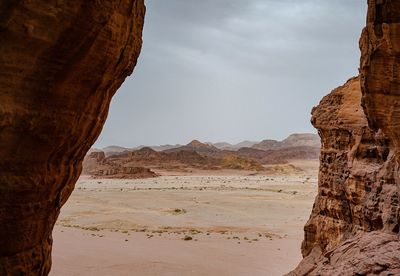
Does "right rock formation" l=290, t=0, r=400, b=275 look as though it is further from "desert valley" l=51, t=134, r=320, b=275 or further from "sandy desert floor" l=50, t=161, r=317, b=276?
"sandy desert floor" l=50, t=161, r=317, b=276

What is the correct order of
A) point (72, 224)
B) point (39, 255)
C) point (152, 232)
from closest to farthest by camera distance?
point (39, 255)
point (152, 232)
point (72, 224)

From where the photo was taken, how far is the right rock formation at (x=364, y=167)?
884 cm

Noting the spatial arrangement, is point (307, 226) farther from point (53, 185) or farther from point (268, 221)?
point (268, 221)

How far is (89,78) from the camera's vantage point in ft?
22.4

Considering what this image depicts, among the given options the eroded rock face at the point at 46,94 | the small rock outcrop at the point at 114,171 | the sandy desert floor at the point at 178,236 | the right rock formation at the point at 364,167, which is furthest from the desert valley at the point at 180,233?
the small rock outcrop at the point at 114,171

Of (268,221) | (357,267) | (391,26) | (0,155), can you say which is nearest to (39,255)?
(0,155)

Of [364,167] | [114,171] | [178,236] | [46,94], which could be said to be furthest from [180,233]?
[114,171]

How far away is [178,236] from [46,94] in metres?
20.3

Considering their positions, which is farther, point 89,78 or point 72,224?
point 72,224

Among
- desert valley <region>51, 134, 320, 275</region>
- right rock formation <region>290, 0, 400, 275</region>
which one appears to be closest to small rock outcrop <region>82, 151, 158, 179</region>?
desert valley <region>51, 134, 320, 275</region>

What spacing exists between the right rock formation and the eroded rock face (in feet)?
17.7

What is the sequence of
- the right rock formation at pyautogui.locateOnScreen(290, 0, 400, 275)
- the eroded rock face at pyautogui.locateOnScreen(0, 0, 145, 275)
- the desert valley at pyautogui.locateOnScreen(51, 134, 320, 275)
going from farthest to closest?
1. the desert valley at pyautogui.locateOnScreen(51, 134, 320, 275)
2. the right rock formation at pyautogui.locateOnScreen(290, 0, 400, 275)
3. the eroded rock face at pyautogui.locateOnScreen(0, 0, 145, 275)

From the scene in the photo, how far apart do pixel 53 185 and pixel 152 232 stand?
20221mm

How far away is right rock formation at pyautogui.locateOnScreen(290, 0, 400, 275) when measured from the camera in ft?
29.0
